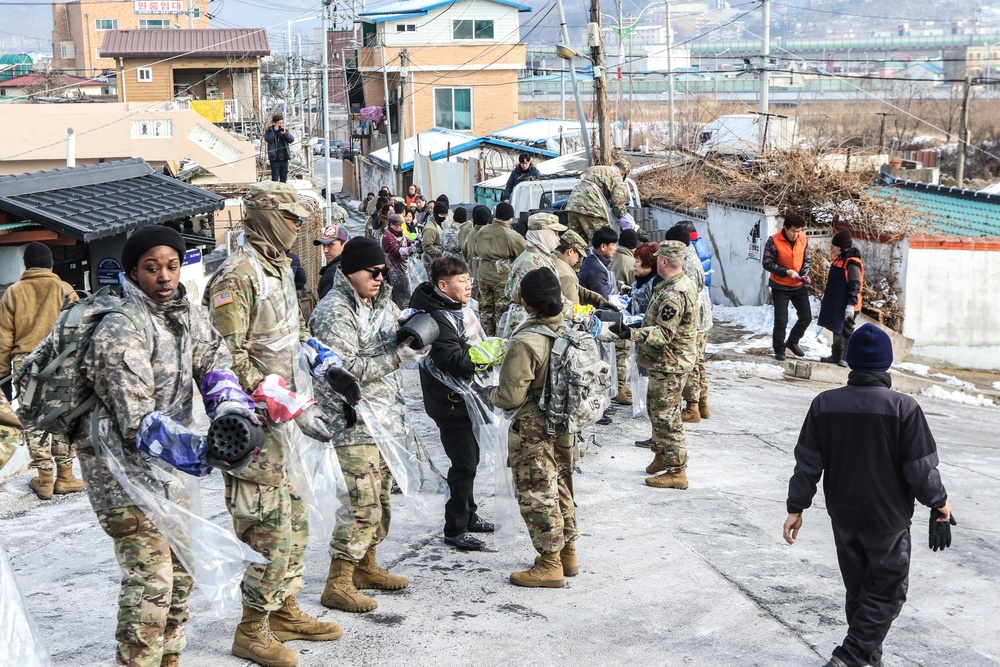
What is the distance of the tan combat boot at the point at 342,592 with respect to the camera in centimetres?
528

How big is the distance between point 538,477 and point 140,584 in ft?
7.44

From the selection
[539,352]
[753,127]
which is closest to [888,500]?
[539,352]

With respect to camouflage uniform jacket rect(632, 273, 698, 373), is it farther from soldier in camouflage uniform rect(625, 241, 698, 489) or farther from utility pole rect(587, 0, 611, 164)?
utility pole rect(587, 0, 611, 164)

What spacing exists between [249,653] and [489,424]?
2.12 meters

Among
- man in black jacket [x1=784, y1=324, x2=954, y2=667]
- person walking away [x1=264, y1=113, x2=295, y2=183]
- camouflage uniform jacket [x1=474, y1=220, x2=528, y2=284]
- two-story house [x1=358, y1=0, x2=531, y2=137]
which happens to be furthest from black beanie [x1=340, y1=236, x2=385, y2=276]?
two-story house [x1=358, y1=0, x2=531, y2=137]

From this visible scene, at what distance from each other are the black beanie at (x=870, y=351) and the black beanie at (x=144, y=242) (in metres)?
2.96

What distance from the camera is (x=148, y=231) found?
4117 millimetres

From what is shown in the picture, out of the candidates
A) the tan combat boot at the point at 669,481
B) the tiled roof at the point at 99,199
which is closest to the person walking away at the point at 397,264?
the tiled roof at the point at 99,199

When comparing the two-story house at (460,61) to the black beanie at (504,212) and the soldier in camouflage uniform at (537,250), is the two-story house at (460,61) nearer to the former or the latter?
the black beanie at (504,212)

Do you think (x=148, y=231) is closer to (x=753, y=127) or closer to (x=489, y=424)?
(x=489, y=424)

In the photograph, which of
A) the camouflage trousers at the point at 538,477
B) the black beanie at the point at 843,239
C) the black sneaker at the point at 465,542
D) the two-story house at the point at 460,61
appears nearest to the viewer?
the camouflage trousers at the point at 538,477

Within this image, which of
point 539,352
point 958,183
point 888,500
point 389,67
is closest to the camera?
point 888,500

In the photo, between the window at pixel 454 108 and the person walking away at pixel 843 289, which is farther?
the window at pixel 454 108

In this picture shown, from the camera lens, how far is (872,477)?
4.60m
